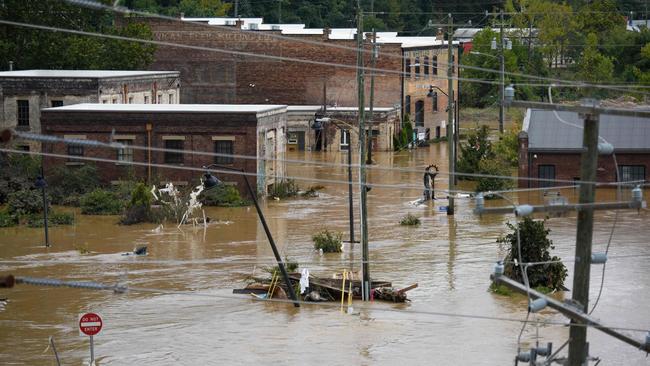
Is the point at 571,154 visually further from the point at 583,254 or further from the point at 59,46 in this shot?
the point at 583,254

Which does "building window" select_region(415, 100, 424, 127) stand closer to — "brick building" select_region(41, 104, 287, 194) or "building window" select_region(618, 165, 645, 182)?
"brick building" select_region(41, 104, 287, 194)

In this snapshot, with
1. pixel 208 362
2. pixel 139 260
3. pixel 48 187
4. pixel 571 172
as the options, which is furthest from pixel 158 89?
pixel 208 362

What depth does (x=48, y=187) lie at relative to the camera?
50.1 m

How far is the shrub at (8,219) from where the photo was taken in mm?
44188

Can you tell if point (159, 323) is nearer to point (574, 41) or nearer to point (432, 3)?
point (574, 41)

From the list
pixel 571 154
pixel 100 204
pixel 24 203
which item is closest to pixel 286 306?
pixel 24 203

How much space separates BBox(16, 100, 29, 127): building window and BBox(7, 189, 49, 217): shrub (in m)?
11.7

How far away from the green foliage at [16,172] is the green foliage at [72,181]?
805 mm

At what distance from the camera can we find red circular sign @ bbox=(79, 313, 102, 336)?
23.9 m

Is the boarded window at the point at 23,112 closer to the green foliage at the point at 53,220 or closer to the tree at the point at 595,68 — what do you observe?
the green foliage at the point at 53,220

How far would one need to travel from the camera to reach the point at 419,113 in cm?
7544

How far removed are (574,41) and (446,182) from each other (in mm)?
35994

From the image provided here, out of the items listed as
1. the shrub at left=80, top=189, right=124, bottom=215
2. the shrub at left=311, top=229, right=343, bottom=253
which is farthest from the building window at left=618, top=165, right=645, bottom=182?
the shrub at left=80, top=189, right=124, bottom=215

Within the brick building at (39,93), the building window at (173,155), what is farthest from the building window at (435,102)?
the building window at (173,155)
